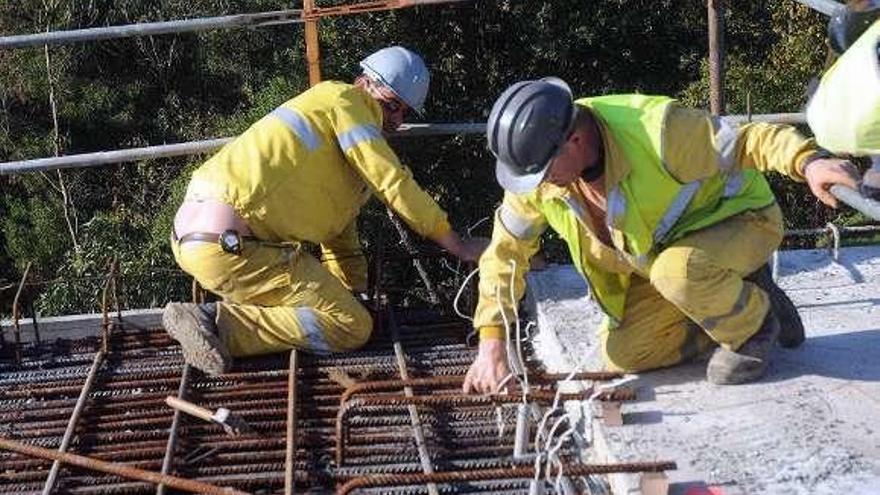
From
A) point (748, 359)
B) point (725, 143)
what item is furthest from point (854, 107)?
point (748, 359)

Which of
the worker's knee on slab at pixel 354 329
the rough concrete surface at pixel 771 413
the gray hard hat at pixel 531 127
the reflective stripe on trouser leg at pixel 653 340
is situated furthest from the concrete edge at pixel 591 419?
the gray hard hat at pixel 531 127

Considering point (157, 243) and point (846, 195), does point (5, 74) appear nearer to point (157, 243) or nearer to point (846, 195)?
point (157, 243)

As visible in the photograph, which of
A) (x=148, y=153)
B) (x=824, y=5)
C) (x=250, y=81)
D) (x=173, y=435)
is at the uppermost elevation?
(x=824, y=5)

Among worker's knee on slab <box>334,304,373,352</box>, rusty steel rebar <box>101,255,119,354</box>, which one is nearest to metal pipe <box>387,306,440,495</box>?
worker's knee on slab <box>334,304,373,352</box>

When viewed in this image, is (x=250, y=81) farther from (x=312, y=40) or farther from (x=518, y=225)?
(x=518, y=225)

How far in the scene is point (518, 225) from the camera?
409 centimetres

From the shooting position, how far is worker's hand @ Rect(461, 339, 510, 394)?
4055mm

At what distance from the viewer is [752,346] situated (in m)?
4.01

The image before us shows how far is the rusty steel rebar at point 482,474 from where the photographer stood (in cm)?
340

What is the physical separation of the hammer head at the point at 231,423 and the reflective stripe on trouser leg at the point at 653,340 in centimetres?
128

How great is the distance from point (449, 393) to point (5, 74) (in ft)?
59.8

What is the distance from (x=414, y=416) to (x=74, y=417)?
1.24 meters

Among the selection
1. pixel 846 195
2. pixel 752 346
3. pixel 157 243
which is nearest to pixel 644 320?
pixel 752 346

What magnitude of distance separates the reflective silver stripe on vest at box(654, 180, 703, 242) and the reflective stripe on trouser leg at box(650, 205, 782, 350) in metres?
0.06
